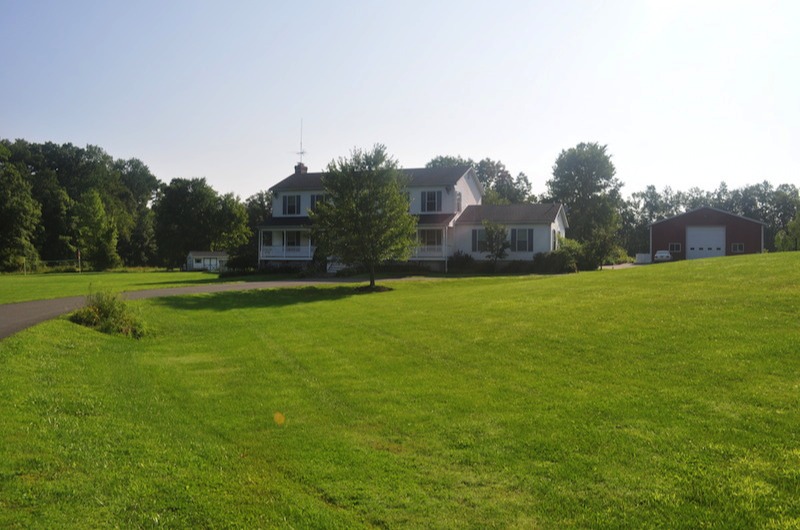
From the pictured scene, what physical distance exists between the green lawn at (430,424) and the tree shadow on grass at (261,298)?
788cm

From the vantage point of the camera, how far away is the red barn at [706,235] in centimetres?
5372

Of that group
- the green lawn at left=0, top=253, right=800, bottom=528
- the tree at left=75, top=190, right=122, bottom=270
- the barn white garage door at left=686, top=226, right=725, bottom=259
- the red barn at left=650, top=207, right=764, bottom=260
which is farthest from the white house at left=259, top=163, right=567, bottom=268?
the tree at left=75, top=190, right=122, bottom=270

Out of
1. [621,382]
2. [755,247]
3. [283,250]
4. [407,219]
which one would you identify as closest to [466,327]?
[621,382]

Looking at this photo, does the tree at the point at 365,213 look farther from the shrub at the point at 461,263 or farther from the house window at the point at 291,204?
the house window at the point at 291,204

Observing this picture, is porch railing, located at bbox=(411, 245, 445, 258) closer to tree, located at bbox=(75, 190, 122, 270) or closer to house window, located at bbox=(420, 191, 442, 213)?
house window, located at bbox=(420, 191, 442, 213)

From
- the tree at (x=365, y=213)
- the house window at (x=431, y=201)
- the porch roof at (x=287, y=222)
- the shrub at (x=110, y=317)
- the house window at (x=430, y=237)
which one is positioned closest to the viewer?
the shrub at (x=110, y=317)

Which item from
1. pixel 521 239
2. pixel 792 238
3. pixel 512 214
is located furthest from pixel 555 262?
pixel 792 238

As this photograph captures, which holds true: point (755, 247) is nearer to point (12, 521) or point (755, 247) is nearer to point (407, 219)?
point (407, 219)

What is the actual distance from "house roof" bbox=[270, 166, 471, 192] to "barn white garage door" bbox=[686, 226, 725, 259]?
23.1m

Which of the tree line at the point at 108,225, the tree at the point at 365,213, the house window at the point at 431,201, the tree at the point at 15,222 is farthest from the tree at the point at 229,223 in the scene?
the tree at the point at 365,213

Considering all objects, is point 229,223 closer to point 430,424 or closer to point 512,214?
point 512,214

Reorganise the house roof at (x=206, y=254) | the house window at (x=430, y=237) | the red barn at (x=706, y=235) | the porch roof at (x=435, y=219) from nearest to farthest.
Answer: the porch roof at (x=435, y=219), the house window at (x=430, y=237), the red barn at (x=706, y=235), the house roof at (x=206, y=254)

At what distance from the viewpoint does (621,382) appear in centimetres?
895

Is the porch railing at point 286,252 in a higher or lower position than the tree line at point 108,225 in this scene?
lower
